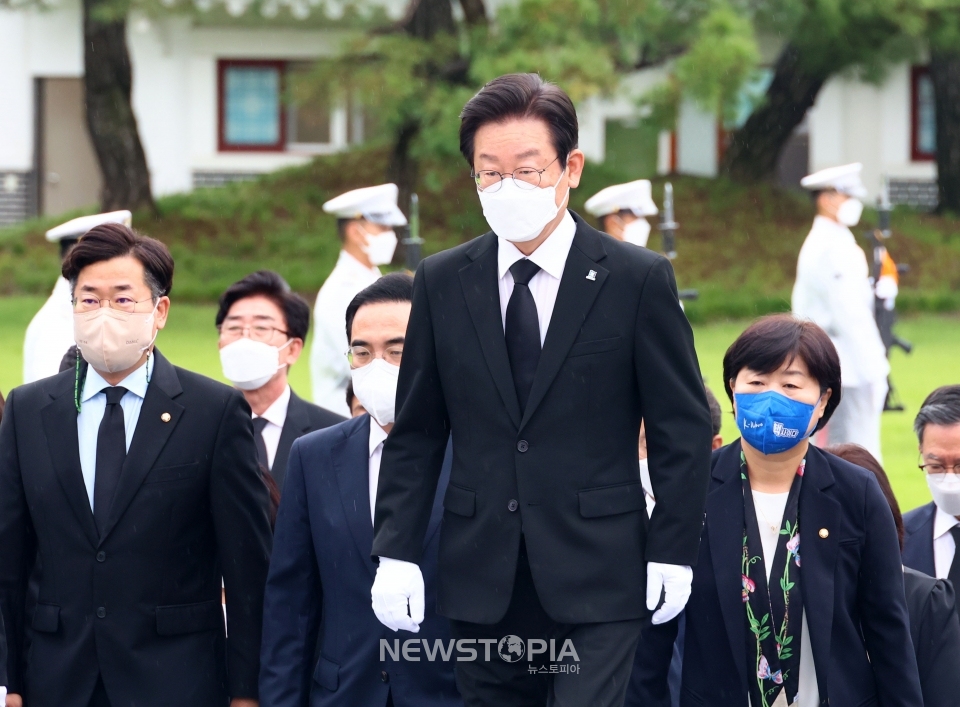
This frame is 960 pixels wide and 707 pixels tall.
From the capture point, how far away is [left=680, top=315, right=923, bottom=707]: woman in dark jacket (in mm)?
3375

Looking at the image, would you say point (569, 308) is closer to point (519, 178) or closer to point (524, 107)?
point (519, 178)

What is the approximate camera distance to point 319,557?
355 centimetres

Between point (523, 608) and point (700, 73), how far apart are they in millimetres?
11189

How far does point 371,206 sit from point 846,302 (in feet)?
8.51

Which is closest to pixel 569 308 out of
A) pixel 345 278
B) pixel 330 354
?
pixel 330 354

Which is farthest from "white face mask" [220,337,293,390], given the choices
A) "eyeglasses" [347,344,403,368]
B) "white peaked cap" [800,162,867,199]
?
"white peaked cap" [800,162,867,199]

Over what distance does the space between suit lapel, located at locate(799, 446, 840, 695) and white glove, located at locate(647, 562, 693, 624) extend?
0.49m

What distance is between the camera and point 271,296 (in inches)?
211

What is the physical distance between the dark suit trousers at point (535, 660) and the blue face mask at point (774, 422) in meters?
0.67

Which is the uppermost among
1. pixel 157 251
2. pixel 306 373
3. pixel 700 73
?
pixel 700 73

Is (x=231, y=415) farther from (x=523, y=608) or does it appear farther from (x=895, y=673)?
(x=895, y=673)

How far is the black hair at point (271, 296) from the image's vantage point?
209 inches

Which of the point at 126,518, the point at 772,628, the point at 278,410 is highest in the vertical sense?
the point at 278,410

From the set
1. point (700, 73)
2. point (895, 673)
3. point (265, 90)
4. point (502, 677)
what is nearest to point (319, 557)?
point (502, 677)
